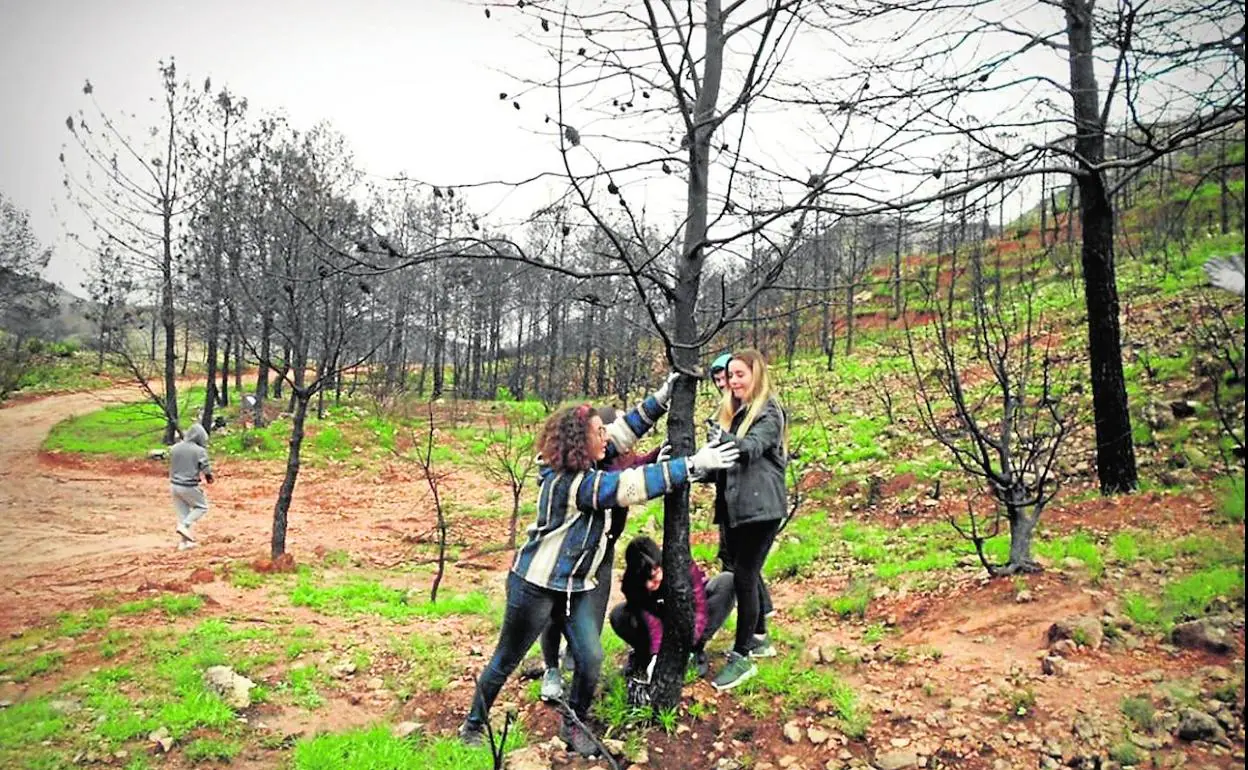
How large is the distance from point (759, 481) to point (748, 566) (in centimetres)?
49

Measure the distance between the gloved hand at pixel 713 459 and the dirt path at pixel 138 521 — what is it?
6246 mm

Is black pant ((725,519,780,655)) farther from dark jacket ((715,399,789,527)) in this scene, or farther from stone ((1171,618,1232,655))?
stone ((1171,618,1232,655))

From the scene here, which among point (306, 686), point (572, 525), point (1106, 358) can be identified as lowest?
point (306, 686)

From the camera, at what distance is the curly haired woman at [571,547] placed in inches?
133

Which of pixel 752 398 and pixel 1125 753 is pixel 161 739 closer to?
pixel 752 398

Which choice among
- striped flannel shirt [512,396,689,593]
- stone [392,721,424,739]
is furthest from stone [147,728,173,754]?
striped flannel shirt [512,396,689,593]

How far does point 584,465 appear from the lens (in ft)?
11.4

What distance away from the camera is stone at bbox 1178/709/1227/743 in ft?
7.97

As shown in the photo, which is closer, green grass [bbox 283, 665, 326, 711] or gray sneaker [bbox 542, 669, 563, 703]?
gray sneaker [bbox 542, 669, 563, 703]

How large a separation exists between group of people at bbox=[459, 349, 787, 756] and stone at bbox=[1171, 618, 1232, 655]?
1.75 m

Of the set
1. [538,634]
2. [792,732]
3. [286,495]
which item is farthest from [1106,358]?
[286,495]

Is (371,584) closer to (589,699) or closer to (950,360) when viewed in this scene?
(589,699)

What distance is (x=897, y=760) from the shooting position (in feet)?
10.2

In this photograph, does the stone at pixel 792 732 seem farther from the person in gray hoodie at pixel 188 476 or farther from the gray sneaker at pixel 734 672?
the person in gray hoodie at pixel 188 476
